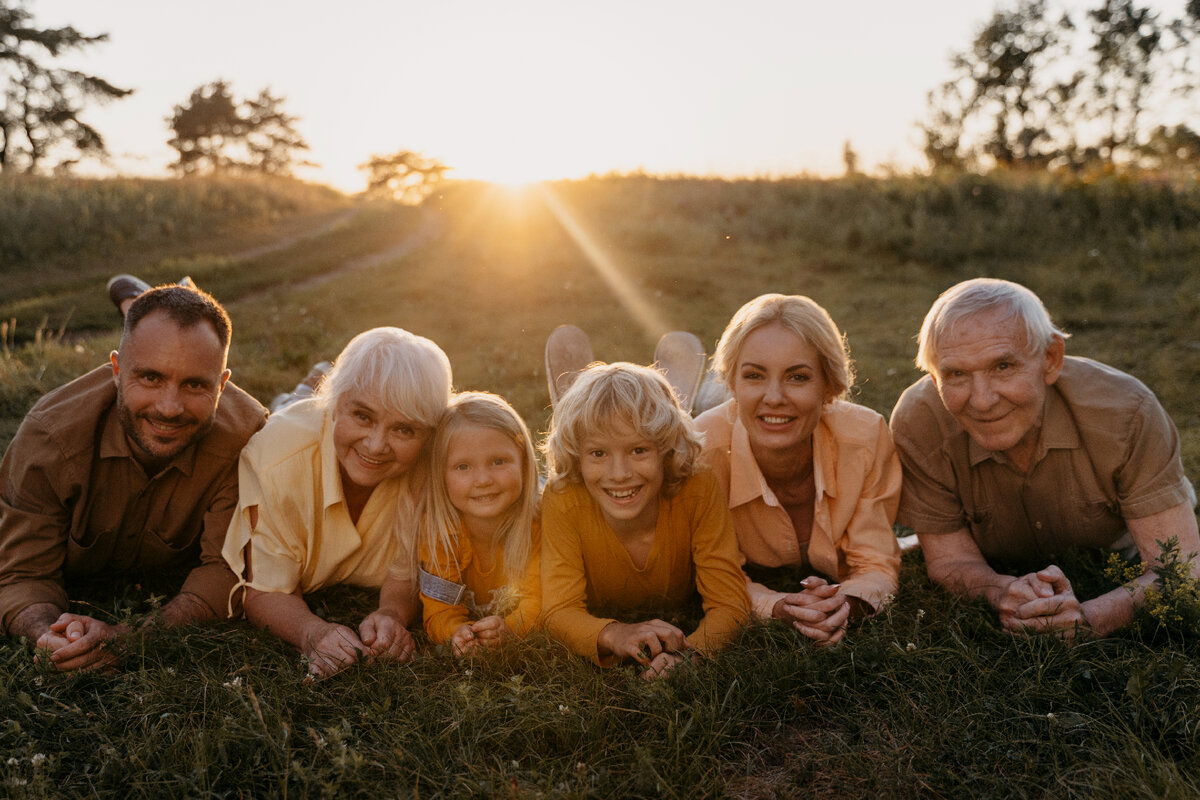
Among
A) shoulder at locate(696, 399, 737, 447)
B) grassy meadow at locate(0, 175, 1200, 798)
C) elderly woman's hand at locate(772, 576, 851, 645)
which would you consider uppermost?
shoulder at locate(696, 399, 737, 447)

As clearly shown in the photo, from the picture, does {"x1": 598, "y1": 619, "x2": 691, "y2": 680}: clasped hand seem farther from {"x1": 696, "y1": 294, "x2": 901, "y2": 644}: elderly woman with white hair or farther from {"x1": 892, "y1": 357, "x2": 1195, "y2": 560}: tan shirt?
{"x1": 892, "y1": 357, "x2": 1195, "y2": 560}: tan shirt

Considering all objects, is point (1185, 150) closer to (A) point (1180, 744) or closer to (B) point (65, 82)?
(A) point (1180, 744)

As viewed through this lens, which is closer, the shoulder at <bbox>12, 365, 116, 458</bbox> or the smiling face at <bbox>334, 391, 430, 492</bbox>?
the smiling face at <bbox>334, 391, 430, 492</bbox>

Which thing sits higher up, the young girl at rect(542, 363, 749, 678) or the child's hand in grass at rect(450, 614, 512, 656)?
the young girl at rect(542, 363, 749, 678)

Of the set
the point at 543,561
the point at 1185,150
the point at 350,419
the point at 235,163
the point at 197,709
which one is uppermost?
the point at 235,163

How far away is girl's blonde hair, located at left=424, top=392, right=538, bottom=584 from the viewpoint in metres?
3.65

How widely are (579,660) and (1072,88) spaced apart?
28.3m

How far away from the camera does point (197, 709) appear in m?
3.06

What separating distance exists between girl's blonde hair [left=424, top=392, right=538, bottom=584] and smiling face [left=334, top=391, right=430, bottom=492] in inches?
5.4

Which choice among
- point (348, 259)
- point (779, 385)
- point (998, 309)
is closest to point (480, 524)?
point (779, 385)

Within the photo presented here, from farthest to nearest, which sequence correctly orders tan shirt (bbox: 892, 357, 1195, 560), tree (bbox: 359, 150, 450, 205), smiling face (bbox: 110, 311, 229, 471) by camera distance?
1. tree (bbox: 359, 150, 450, 205)
2. smiling face (bbox: 110, 311, 229, 471)
3. tan shirt (bbox: 892, 357, 1195, 560)

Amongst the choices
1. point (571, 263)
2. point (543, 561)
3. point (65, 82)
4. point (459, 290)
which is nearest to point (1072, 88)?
point (571, 263)

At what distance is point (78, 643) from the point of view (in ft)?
10.7

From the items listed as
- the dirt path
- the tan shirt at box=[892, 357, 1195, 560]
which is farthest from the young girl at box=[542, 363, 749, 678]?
the dirt path
